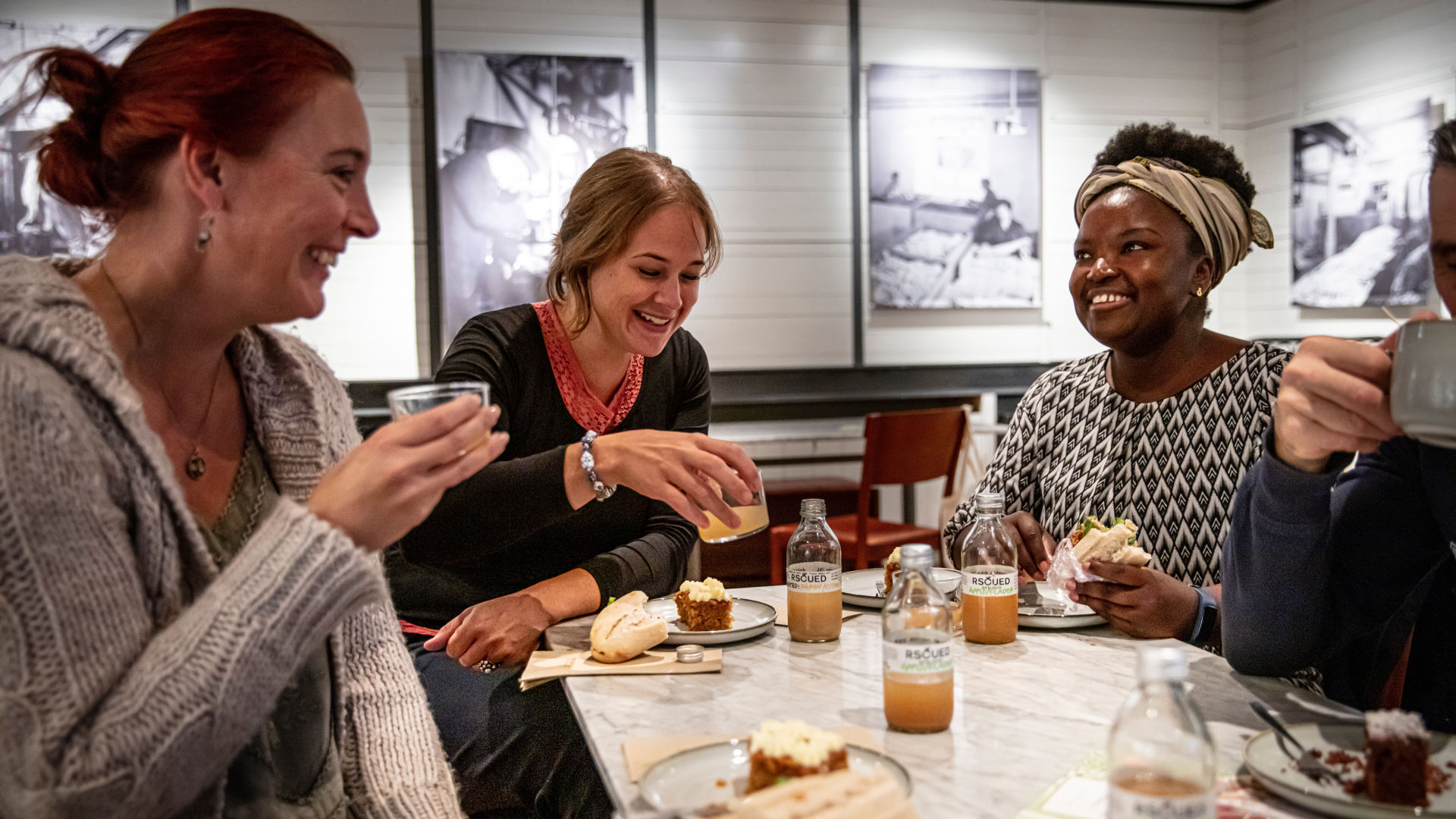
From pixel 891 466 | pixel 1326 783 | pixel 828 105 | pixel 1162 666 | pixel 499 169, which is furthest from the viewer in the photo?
pixel 828 105

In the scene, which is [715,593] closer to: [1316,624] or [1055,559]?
[1055,559]

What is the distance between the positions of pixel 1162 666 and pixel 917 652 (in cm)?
36

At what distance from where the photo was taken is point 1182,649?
1.64 m

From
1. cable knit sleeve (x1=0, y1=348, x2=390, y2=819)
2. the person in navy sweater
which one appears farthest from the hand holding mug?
cable knit sleeve (x1=0, y1=348, x2=390, y2=819)

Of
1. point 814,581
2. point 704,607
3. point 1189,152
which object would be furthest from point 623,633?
point 1189,152

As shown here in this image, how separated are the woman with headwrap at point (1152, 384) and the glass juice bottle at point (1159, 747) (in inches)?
40.3

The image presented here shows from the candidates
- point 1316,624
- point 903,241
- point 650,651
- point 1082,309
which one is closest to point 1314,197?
point 903,241

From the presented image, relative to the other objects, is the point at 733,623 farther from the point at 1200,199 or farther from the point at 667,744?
the point at 1200,199

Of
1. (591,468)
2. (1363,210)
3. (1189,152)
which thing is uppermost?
(1363,210)

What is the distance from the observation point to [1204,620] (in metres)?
1.79

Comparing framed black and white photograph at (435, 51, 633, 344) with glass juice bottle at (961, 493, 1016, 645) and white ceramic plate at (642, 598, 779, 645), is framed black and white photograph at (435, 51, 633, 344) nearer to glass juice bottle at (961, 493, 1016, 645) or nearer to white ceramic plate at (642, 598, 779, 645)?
white ceramic plate at (642, 598, 779, 645)

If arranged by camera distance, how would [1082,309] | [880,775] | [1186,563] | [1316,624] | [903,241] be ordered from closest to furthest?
[880,775]
[1316,624]
[1186,563]
[1082,309]
[903,241]

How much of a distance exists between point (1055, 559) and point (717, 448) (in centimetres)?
66

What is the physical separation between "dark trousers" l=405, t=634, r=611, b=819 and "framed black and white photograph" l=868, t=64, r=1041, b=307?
4.74m
